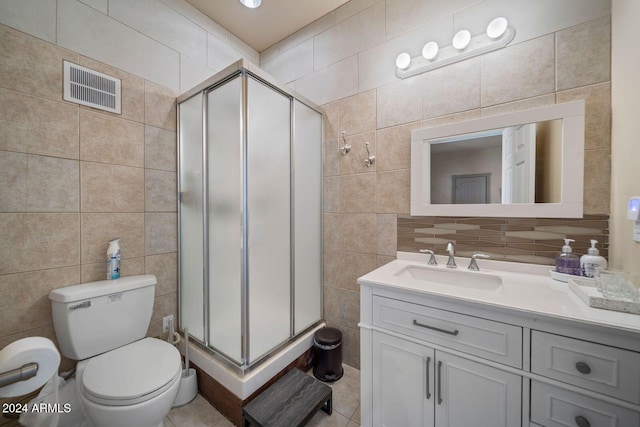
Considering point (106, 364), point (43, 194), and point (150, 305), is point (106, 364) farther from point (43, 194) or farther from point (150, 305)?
point (43, 194)

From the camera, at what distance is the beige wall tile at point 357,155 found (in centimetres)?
177

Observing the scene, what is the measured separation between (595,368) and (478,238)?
28.3 inches

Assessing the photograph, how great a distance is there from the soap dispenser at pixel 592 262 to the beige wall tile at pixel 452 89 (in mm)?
899

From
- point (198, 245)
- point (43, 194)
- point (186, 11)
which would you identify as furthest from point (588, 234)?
point (186, 11)

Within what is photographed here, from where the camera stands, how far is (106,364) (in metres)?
1.20

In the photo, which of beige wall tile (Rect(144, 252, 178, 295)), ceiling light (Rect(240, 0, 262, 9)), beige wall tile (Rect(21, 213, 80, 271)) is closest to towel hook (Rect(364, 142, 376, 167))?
ceiling light (Rect(240, 0, 262, 9))

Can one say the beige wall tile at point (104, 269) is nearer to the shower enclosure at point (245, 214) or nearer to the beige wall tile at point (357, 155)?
the shower enclosure at point (245, 214)

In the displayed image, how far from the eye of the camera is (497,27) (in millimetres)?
1322

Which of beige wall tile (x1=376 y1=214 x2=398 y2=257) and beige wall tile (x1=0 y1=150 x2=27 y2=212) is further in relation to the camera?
beige wall tile (x1=376 y1=214 x2=398 y2=257)

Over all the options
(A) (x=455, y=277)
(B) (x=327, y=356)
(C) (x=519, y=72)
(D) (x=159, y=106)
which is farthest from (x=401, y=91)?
(B) (x=327, y=356)

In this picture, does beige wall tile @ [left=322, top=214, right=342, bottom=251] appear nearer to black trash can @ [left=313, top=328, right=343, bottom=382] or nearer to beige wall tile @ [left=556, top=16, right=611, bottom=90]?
black trash can @ [left=313, top=328, right=343, bottom=382]

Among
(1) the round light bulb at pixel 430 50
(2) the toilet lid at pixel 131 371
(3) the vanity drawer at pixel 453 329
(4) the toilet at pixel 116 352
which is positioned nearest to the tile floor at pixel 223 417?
(4) the toilet at pixel 116 352

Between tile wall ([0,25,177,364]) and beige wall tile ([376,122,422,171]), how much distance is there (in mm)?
1512

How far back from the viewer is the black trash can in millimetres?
1719
